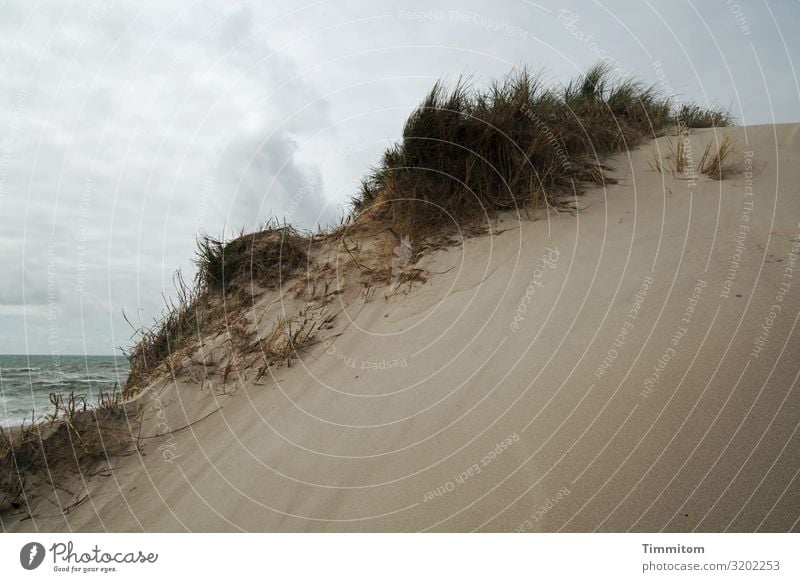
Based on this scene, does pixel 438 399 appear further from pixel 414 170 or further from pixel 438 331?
pixel 414 170

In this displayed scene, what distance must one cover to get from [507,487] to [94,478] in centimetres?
317

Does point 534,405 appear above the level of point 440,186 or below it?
below

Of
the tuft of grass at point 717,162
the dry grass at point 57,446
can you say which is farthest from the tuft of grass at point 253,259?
the tuft of grass at point 717,162

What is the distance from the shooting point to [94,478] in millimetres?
3670

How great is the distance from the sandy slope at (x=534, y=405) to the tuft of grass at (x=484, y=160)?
1.97 ft

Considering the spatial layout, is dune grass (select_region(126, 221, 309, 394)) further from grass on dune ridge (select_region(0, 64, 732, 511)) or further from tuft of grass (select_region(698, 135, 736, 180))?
tuft of grass (select_region(698, 135, 736, 180))

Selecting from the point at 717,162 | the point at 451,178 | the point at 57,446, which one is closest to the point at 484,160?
the point at 451,178

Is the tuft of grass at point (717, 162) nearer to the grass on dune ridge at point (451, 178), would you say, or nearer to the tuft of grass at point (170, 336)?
the grass on dune ridge at point (451, 178)

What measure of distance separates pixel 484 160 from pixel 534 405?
3.63 metres

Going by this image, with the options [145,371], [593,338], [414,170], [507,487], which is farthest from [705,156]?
[145,371]

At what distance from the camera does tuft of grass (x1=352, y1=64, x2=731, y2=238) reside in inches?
224

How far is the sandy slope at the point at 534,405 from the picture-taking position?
2.39m

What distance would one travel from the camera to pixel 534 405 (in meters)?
3.04

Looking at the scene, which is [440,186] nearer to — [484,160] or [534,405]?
[484,160]
